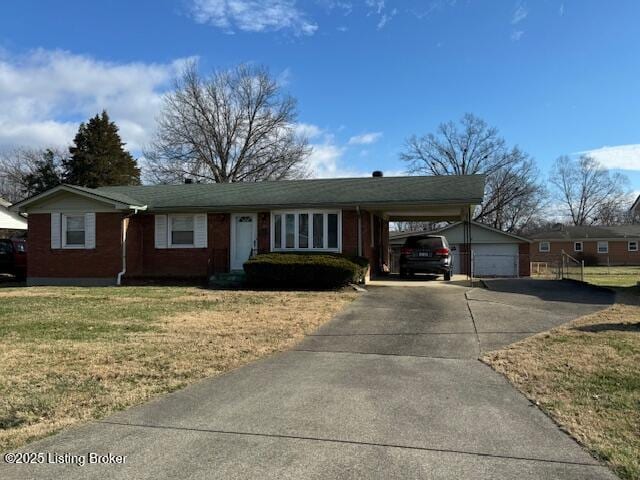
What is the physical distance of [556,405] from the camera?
532cm

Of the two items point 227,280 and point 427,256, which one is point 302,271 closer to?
point 227,280

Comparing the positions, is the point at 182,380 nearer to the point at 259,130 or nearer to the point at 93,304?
the point at 93,304

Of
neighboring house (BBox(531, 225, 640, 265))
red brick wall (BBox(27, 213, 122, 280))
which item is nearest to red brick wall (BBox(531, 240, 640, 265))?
neighboring house (BBox(531, 225, 640, 265))

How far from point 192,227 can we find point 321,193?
16.0 feet

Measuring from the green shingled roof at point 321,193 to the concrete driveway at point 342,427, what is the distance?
31.8 feet

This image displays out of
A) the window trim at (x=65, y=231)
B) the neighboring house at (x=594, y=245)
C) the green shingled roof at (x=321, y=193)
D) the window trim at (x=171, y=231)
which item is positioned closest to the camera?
the green shingled roof at (x=321, y=193)

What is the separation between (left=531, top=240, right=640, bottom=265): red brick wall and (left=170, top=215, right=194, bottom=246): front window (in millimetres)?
43849

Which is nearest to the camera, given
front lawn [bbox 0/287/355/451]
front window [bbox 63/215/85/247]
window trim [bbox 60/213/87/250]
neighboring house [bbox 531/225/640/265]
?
front lawn [bbox 0/287/355/451]

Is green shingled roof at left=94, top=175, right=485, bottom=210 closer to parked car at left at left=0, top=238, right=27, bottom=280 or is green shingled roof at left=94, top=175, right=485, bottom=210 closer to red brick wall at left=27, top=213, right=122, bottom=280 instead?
red brick wall at left=27, top=213, right=122, bottom=280

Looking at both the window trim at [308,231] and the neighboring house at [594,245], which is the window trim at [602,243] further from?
the window trim at [308,231]

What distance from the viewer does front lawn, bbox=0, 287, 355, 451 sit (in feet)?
17.7

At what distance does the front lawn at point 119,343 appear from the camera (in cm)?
539

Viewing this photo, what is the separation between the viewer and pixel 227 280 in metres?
17.4

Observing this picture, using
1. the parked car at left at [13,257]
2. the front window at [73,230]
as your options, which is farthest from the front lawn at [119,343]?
the parked car at left at [13,257]
